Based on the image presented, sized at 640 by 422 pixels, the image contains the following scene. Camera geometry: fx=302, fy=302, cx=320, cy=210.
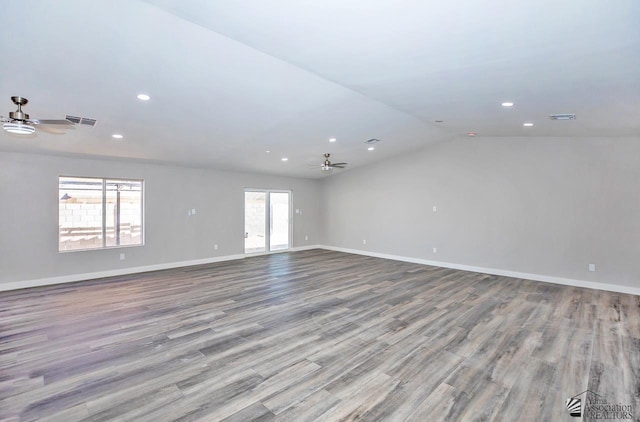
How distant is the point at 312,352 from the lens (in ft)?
10.5

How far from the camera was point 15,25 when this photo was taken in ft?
8.02

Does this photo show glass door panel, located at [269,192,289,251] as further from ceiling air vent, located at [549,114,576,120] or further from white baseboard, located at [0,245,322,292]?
ceiling air vent, located at [549,114,576,120]

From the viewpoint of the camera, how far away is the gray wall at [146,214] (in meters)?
5.73

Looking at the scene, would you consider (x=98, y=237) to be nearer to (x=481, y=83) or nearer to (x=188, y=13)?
(x=188, y=13)

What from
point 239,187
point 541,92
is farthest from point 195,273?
point 541,92

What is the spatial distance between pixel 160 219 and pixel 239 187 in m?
2.36

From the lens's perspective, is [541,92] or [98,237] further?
[98,237]

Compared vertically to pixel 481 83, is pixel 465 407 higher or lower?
lower

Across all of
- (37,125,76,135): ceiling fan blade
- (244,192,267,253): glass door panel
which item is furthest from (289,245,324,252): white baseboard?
(37,125,76,135): ceiling fan blade

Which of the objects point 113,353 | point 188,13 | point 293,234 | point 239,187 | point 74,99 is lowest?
point 113,353

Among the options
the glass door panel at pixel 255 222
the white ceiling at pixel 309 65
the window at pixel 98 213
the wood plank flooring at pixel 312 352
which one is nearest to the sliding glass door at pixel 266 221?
the glass door panel at pixel 255 222

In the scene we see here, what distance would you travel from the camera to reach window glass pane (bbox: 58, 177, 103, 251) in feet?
20.6

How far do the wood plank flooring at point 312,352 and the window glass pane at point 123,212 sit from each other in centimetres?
156

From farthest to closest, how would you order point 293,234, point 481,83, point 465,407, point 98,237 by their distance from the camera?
point 293,234
point 98,237
point 481,83
point 465,407
